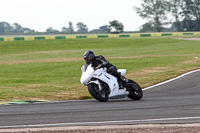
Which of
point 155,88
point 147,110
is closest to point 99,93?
point 147,110

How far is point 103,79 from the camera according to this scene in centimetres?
1179

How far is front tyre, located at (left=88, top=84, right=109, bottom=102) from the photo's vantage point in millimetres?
11578

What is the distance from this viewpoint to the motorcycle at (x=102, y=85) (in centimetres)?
1165

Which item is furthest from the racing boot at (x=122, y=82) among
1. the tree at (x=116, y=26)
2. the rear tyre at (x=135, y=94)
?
the tree at (x=116, y=26)

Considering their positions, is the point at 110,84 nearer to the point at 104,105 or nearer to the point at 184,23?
A: the point at 104,105

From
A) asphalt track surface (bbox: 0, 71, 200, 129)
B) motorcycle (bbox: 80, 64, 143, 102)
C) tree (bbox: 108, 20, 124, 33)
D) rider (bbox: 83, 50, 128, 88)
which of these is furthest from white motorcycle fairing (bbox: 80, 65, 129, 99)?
tree (bbox: 108, 20, 124, 33)

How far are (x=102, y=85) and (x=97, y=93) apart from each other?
1.13 ft

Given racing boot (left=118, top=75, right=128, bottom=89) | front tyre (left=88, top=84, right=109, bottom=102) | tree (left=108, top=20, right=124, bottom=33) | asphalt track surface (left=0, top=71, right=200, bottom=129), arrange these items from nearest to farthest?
1. asphalt track surface (left=0, top=71, right=200, bottom=129)
2. front tyre (left=88, top=84, right=109, bottom=102)
3. racing boot (left=118, top=75, right=128, bottom=89)
4. tree (left=108, top=20, right=124, bottom=33)

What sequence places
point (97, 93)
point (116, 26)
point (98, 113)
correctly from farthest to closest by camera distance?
point (116, 26) < point (97, 93) < point (98, 113)

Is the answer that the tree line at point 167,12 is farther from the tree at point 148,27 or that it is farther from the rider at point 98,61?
the rider at point 98,61

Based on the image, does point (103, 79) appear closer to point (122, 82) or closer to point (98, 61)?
point (98, 61)

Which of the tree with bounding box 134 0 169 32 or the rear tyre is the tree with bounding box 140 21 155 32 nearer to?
the tree with bounding box 134 0 169 32

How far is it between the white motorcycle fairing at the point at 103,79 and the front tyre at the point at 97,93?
4.5 inches

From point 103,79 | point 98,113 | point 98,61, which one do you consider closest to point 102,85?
point 103,79
